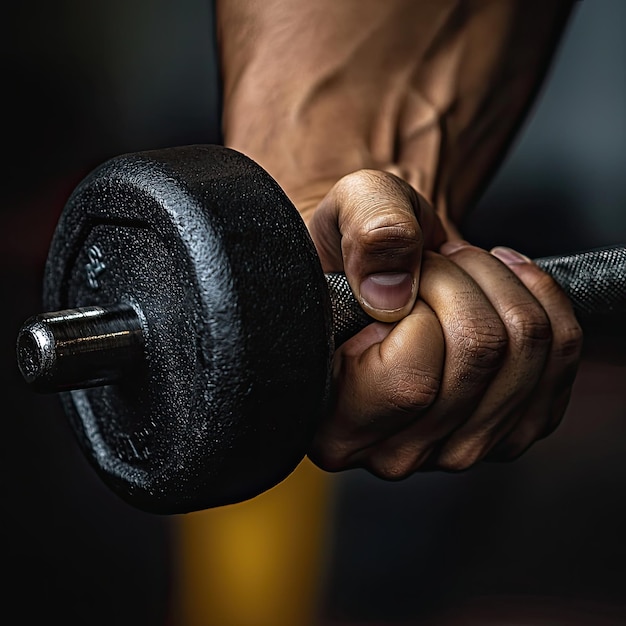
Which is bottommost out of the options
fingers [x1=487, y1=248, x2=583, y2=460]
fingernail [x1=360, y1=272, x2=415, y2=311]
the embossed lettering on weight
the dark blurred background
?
the dark blurred background

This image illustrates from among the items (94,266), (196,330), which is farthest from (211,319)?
(94,266)

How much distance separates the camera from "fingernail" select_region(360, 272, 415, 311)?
66 cm

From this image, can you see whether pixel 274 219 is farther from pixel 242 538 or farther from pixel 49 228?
pixel 49 228

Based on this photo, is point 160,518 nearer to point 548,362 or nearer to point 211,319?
point 548,362

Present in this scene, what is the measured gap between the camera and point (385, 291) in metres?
0.67

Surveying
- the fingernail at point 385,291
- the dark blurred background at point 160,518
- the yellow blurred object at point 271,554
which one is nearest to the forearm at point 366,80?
the fingernail at point 385,291

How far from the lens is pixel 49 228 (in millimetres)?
2494

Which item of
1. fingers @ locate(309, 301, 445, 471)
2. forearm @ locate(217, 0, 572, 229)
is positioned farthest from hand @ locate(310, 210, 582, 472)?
forearm @ locate(217, 0, 572, 229)

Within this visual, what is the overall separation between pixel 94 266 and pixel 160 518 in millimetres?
1720

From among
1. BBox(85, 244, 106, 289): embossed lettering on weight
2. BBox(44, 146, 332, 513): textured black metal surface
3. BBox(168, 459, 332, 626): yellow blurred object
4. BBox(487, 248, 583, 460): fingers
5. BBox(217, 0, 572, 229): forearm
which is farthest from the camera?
BBox(168, 459, 332, 626): yellow blurred object

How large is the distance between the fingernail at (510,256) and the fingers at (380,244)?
0.41 feet

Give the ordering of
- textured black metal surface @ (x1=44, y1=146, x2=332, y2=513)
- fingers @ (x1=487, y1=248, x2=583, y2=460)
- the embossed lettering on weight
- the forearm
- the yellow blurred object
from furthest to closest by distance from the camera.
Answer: the yellow blurred object → the forearm → fingers @ (x1=487, y1=248, x2=583, y2=460) → the embossed lettering on weight → textured black metal surface @ (x1=44, y1=146, x2=332, y2=513)

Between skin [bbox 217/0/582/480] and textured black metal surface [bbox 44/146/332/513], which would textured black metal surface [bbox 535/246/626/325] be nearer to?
skin [bbox 217/0/582/480]

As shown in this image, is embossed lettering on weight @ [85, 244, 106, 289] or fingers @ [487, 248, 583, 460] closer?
embossed lettering on weight @ [85, 244, 106, 289]
